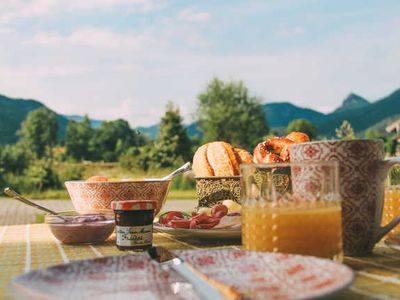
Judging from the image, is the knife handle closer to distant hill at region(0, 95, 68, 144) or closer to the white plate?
the white plate

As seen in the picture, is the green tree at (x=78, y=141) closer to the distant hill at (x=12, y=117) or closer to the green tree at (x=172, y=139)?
the distant hill at (x=12, y=117)

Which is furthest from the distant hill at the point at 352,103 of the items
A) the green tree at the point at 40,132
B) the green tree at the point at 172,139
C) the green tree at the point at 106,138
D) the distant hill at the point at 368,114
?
the green tree at the point at 172,139

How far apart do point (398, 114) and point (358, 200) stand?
10319 cm

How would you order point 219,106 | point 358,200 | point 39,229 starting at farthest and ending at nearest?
point 219,106 → point 39,229 → point 358,200

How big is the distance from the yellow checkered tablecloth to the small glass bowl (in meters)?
0.03

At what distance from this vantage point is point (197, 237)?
4.93 ft

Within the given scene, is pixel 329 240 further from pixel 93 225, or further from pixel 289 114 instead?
pixel 289 114

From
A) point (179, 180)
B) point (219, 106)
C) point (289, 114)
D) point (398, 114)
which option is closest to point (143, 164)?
point (179, 180)

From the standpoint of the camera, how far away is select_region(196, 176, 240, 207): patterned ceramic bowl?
1819 millimetres

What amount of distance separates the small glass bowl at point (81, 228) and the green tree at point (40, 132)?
2530 inches

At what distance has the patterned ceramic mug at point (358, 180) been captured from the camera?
3.87 ft

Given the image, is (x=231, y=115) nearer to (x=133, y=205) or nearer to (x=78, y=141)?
(x=78, y=141)

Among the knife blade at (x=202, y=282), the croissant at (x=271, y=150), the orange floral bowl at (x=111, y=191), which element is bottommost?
the knife blade at (x=202, y=282)

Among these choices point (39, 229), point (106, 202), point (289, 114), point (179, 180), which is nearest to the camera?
point (106, 202)
